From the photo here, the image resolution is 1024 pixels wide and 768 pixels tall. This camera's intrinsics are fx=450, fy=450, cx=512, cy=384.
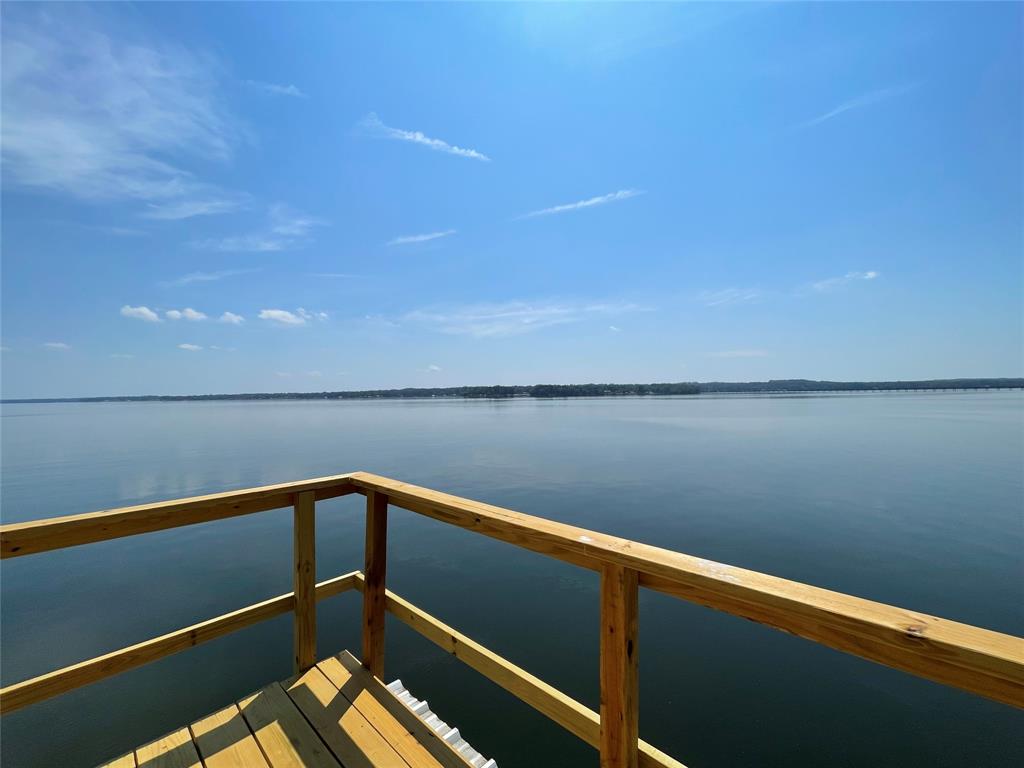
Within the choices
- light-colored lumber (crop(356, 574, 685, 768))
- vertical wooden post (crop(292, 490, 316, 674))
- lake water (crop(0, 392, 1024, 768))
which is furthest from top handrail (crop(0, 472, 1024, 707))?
lake water (crop(0, 392, 1024, 768))

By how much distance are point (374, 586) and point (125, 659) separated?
954 millimetres

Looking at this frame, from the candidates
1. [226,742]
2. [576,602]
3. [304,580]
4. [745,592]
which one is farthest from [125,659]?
[576,602]

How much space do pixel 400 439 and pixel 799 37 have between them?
827 inches

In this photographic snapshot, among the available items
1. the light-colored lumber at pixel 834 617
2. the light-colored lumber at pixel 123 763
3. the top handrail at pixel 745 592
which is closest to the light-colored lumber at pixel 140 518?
the top handrail at pixel 745 592

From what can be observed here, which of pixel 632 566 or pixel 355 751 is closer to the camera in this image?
pixel 632 566

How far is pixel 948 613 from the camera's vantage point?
5.45 m

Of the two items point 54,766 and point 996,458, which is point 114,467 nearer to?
point 54,766

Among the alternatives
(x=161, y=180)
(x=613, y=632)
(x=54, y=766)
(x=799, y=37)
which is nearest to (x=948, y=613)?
(x=613, y=632)

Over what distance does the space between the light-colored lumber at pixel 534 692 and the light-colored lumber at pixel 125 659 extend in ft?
2.43

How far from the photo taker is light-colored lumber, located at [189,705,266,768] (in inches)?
62.0

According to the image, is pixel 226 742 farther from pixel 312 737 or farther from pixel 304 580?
pixel 304 580

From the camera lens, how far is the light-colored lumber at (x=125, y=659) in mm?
1525

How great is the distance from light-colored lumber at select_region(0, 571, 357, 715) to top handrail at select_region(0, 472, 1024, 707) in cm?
45

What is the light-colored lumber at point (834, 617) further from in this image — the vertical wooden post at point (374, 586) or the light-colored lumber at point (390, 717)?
the vertical wooden post at point (374, 586)
